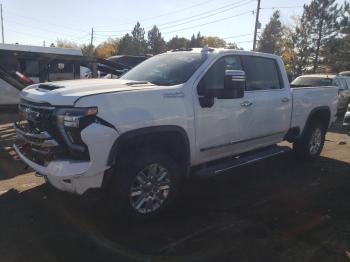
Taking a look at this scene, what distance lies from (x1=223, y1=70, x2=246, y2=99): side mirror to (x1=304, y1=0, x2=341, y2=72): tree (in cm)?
4714

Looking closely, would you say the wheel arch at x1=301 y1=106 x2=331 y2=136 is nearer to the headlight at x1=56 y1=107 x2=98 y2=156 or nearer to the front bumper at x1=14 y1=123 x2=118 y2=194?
the front bumper at x1=14 y1=123 x2=118 y2=194

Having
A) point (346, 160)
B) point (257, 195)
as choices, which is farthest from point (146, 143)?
point (346, 160)

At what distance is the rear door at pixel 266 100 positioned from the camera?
18.3ft

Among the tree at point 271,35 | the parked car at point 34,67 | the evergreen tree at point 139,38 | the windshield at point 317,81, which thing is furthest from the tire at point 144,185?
the evergreen tree at point 139,38

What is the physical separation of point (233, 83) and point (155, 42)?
89.9m

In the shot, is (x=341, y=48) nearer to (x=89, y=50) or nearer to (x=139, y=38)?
(x=89, y=50)

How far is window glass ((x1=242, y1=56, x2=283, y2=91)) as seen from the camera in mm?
5629

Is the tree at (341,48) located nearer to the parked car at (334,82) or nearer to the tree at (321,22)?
the tree at (321,22)

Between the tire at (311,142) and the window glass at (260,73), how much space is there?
1416mm

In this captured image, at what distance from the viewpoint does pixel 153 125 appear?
4.10 metres

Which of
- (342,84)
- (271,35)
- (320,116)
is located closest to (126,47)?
(271,35)

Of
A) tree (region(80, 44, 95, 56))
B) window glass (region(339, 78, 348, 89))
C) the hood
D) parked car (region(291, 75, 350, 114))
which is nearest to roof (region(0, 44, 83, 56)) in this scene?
parked car (region(291, 75, 350, 114))

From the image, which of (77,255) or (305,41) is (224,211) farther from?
(305,41)

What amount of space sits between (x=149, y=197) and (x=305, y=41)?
50173 millimetres
